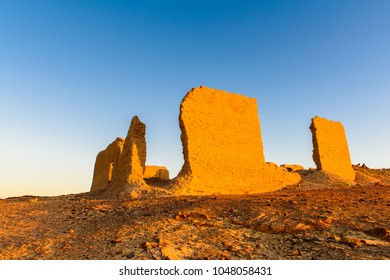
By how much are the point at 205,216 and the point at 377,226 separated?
3.01 metres

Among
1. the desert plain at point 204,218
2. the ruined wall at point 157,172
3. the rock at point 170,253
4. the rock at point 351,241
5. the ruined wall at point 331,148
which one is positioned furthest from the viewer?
the ruined wall at point 157,172

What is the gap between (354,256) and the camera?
13.7 feet

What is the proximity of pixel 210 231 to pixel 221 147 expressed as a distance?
24.0ft

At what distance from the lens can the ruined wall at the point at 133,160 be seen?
38.4ft

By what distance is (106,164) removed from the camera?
1716cm

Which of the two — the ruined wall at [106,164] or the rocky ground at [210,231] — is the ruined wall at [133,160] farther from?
the rocky ground at [210,231]

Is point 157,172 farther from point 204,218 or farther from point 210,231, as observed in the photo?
point 210,231

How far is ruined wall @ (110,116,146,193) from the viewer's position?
11711 millimetres

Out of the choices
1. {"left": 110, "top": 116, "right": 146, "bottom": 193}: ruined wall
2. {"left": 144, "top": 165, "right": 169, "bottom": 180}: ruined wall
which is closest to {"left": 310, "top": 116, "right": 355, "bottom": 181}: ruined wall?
{"left": 110, "top": 116, "right": 146, "bottom": 193}: ruined wall

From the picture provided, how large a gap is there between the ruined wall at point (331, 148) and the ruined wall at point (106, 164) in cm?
1013

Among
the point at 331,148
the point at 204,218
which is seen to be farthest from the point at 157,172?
the point at 204,218

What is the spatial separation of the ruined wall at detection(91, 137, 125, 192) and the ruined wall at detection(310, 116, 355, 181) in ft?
33.2

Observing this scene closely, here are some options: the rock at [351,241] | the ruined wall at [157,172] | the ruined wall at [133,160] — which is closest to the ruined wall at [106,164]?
the ruined wall at [133,160]

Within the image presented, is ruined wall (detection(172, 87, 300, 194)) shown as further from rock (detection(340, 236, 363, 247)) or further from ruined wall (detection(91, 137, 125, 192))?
rock (detection(340, 236, 363, 247))
